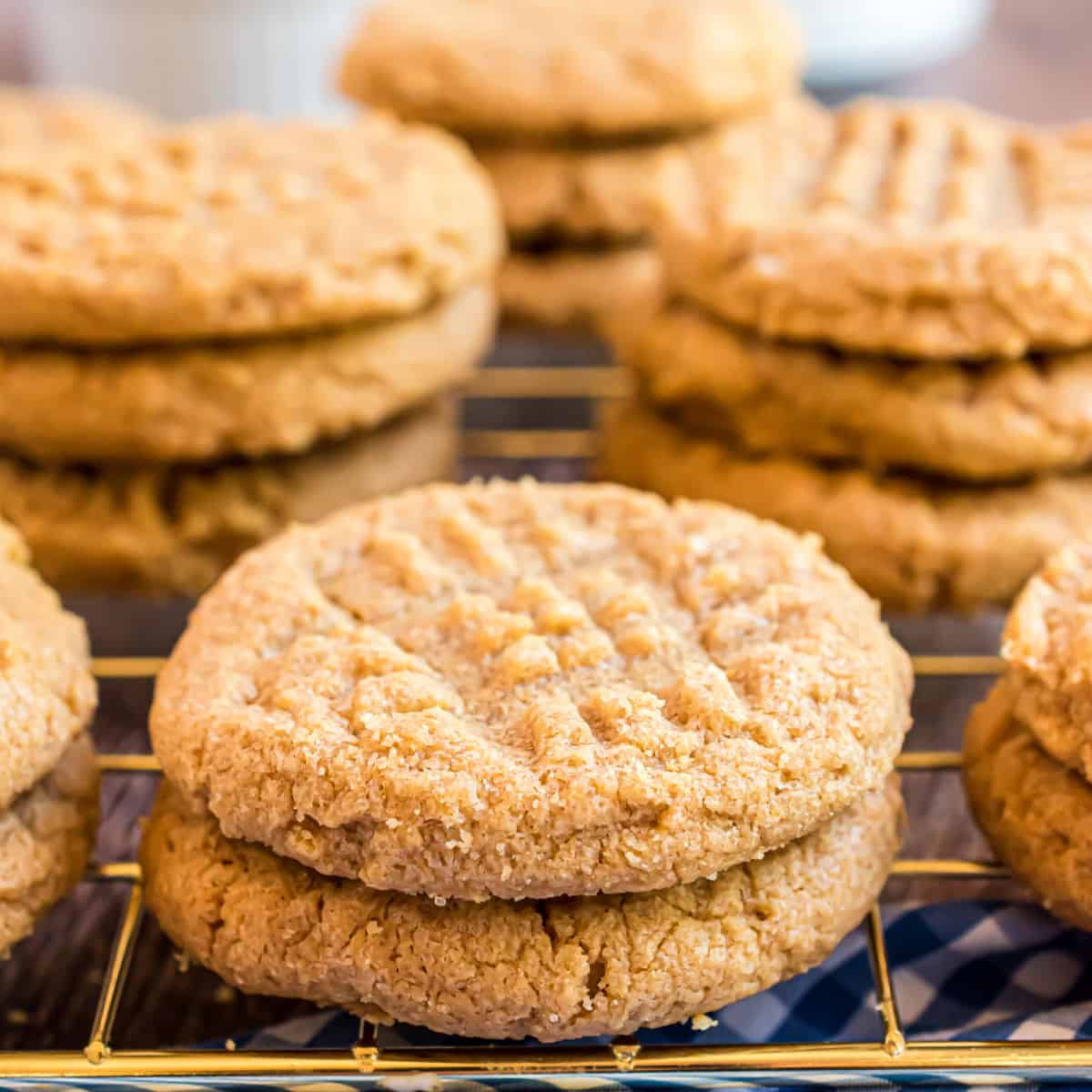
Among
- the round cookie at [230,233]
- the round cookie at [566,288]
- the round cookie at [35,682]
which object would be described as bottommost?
the round cookie at [566,288]

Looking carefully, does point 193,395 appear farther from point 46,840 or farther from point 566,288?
point 566,288

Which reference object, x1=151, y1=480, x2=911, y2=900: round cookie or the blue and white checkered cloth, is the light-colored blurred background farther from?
the blue and white checkered cloth

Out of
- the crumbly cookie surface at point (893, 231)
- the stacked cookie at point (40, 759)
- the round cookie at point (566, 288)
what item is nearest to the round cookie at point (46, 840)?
the stacked cookie at point (40, 759)

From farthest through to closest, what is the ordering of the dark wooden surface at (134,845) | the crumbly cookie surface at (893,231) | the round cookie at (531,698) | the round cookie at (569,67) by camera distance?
the round cookie at (569,67) < the crumbly cookie surface at (893,231) < the dark wooden surface at (134,845) < the round cookie at (531,698)

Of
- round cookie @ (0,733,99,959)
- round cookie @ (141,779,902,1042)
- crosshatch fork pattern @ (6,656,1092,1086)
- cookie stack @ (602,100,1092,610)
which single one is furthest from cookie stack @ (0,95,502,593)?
crosshatch fork pattern @ (6,656,1092,1086)

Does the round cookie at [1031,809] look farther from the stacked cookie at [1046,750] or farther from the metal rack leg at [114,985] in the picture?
the metal rack leg at [114,985]

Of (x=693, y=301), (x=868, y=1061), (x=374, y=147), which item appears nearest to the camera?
(x=868, y=1061)

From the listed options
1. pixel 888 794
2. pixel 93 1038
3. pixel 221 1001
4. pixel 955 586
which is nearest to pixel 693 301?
pixel 955 586

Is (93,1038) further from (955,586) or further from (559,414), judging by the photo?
(559,414)
